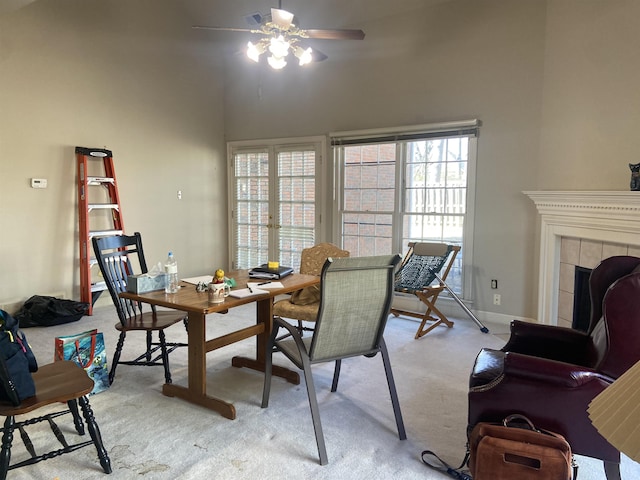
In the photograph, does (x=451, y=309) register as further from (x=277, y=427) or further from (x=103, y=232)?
(x=103, y=232)

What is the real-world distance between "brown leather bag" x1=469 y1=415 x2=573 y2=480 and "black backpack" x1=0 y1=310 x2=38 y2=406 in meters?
1.81

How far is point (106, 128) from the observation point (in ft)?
15.8

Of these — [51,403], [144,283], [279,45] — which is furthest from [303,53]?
[51,403]

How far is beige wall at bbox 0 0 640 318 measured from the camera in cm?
346

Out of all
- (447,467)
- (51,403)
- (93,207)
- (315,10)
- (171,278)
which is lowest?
(447,467)

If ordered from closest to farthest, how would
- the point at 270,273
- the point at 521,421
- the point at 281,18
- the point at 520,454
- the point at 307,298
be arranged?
the point at 520,454 < the point at 521,421 < the point at 281,18 < the point at 270,273 < the point at 307,298

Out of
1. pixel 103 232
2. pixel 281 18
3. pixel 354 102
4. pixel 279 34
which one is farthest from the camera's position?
pixel 354 102

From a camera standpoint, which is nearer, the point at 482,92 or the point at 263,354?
the point at 263,354

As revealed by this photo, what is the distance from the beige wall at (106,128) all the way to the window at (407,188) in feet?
6.46

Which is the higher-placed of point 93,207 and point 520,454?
point 93,207

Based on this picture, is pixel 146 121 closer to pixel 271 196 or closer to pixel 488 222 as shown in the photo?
pixel 271 196

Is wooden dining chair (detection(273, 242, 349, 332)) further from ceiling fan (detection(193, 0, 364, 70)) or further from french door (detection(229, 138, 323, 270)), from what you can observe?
french door (detection(229, 138, 323, 270))

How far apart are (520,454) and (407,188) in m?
3.39

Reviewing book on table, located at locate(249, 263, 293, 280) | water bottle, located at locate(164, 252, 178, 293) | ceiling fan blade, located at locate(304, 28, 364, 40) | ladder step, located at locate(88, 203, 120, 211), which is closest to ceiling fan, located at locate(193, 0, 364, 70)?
ceiling fan blade, located at locate(304, 28, 364, 40)
